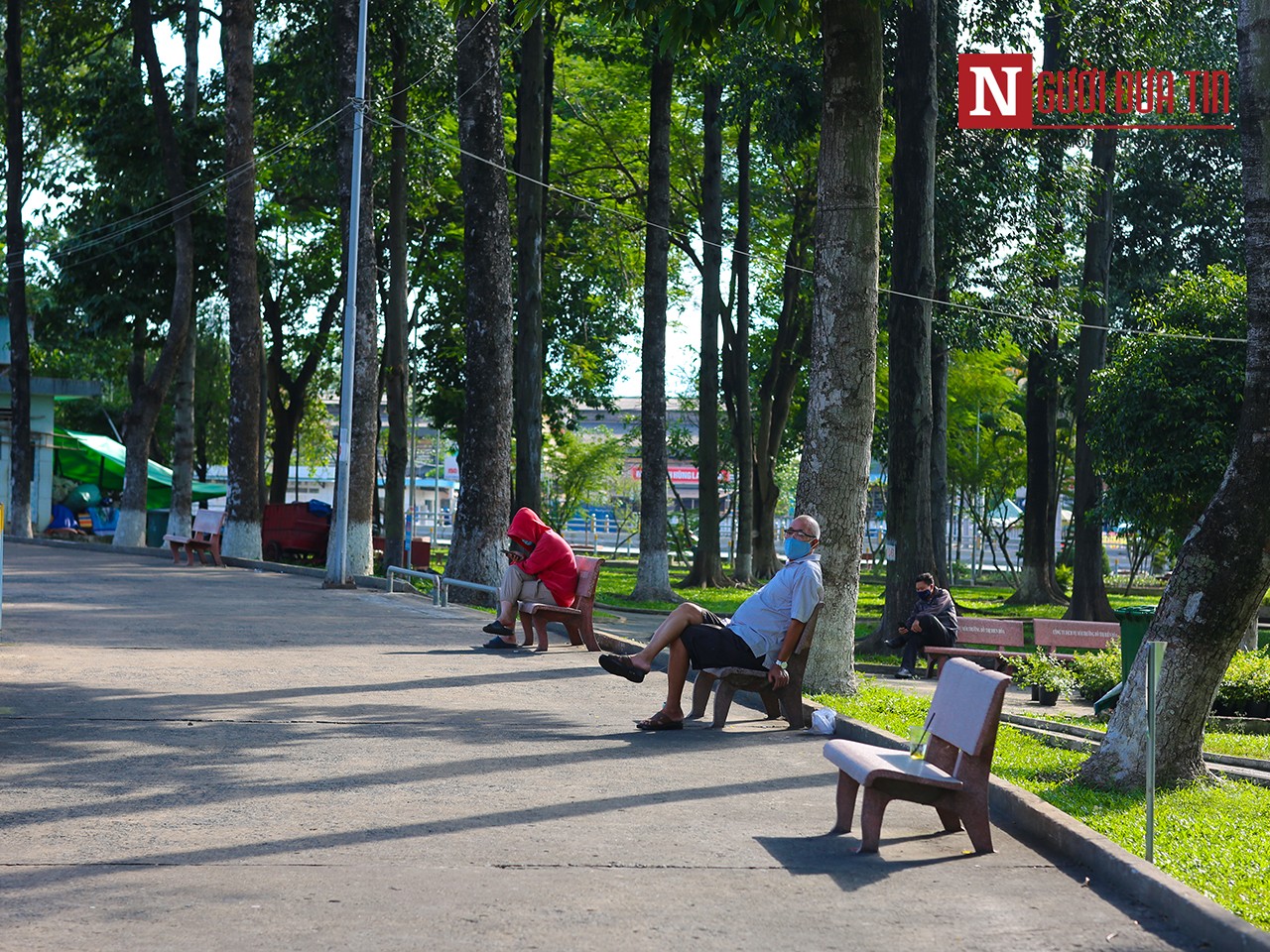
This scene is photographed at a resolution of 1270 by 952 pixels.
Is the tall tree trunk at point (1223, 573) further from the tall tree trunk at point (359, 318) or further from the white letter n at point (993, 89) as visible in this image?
the tall tree trunk at point (359, 318)

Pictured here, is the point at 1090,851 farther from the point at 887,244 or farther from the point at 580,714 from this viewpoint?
the point at 887,244

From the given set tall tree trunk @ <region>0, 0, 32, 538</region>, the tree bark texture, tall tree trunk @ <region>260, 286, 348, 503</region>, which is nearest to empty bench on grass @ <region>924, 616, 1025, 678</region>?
the tree bark texture

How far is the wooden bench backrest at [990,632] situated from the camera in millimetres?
20484

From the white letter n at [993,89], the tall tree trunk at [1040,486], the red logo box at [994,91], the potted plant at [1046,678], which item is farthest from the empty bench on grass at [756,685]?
the tall tree trunk at [1040,486]

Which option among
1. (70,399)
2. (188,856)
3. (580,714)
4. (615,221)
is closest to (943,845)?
(188,856)

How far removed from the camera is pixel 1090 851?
675cm

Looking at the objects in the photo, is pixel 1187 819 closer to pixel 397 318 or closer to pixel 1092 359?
pixel 397 318

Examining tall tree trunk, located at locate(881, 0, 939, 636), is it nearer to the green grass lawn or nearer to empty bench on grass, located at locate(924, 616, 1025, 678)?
empty bench on grass, located at locate(924, 616, 1025, 678)

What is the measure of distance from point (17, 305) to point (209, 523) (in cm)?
1609

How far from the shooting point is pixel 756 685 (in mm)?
10695

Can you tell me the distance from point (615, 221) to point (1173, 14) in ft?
51.4

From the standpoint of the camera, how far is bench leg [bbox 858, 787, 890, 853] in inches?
271

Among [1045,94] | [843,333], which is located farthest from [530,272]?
[843,333]

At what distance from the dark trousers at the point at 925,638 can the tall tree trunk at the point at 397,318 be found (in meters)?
14.1
